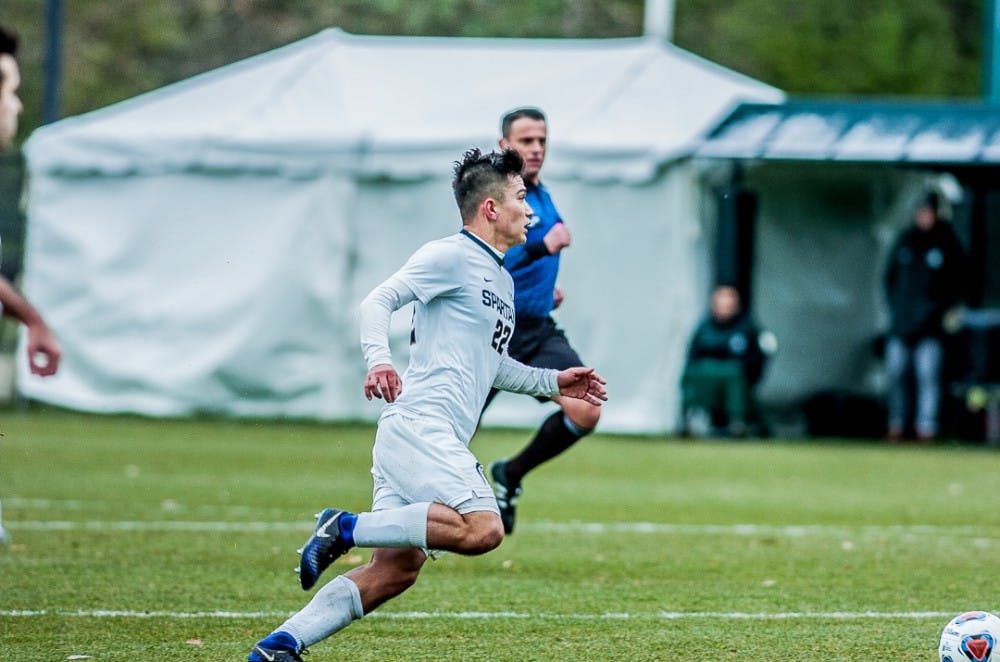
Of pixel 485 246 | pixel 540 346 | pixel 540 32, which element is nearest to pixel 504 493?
pixel 540 346

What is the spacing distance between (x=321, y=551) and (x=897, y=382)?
1412 centimetres

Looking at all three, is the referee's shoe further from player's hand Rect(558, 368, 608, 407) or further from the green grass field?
player's hand Rect(558, 368, 608, 407)

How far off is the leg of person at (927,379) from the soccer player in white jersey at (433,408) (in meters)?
13.0

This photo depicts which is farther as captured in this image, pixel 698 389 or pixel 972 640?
pixel 698 389

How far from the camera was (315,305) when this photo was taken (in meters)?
19.6

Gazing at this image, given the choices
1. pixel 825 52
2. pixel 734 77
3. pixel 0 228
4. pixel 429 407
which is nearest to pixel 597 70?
pixel 734 77

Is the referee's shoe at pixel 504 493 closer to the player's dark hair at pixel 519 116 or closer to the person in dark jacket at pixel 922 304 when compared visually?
the player's dark hair at pixel 519 116

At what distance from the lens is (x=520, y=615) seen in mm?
7480

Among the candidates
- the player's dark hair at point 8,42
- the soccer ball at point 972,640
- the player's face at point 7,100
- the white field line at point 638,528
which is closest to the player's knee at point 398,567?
the soccer ball at point 972,640

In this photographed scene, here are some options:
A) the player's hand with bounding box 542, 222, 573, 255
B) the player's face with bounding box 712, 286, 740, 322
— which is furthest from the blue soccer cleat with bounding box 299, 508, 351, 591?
the player's face with bounding box 712, 286, 740, 322

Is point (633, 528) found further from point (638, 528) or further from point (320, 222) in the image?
point (320, 222)

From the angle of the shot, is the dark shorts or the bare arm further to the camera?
the dark shorts

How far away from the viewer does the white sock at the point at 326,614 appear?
18.7ft

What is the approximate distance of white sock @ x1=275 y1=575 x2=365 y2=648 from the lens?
571 cm
